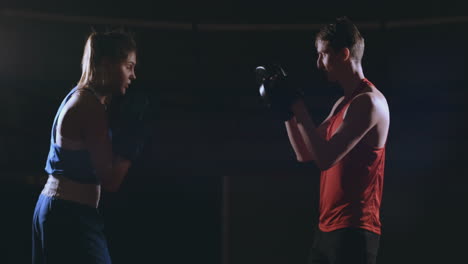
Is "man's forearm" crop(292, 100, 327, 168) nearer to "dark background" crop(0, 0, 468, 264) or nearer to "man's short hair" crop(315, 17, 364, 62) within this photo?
"man's short hair" crop(315, 17, 364, 62)

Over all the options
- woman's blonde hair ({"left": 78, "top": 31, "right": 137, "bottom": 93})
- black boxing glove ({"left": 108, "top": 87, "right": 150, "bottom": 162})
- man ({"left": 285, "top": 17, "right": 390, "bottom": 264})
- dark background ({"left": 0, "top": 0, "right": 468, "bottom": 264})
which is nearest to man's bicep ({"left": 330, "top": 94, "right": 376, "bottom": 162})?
A: man ({"left": 285, "top": 17, "right": 390, "bottom": 264})

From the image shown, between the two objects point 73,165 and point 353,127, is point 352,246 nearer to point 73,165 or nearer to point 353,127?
point 353,127

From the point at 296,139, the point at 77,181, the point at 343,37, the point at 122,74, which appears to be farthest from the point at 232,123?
the point at 77,181

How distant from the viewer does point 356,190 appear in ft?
4.95

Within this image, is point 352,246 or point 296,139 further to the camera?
point 296,139

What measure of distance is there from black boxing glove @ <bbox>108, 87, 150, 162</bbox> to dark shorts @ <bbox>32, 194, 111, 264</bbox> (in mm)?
212

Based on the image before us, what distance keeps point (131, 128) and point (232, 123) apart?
4.28 meters

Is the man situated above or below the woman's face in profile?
below

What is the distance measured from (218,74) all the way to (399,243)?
4.34m

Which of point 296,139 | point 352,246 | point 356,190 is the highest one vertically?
point 296,139

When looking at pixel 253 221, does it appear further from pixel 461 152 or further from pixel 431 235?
pixel 461 152

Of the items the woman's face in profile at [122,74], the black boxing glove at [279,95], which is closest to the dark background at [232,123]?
the black boxing glove at [279,95]

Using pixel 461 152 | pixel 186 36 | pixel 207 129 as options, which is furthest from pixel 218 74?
pixel 461 152

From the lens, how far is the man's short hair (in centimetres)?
161
